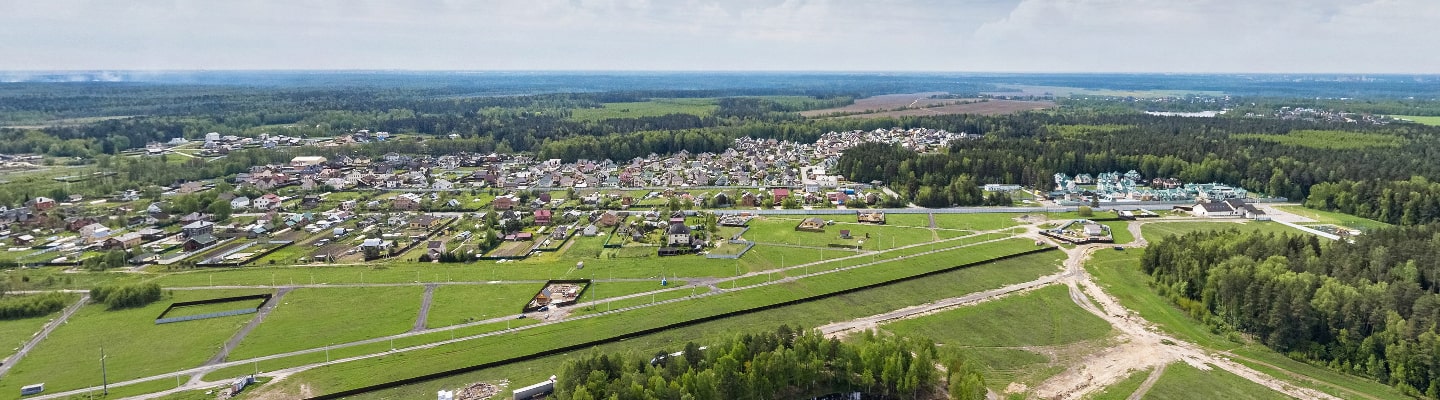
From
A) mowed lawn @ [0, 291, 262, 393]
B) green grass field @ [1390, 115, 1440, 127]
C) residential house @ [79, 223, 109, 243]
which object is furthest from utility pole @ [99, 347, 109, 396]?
green grass field @ [1390, 115, 1440, 127]

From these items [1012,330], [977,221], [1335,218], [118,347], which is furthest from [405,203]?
[1335,218]

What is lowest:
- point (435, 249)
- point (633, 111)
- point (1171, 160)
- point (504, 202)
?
point (435, 249)

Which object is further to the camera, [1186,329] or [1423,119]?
[1423,119]

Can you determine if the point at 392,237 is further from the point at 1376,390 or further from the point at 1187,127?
the point at 1187,127

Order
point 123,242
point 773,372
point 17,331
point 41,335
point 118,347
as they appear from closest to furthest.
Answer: point 773,372 → point 118,347 → point 41,335 → point 17,331 → point 123,242

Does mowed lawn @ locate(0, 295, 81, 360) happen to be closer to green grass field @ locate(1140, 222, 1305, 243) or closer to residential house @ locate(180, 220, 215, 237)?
residential house @ locate(180, 220, 215, 237)

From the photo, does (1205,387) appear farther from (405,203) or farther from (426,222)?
(405,203)

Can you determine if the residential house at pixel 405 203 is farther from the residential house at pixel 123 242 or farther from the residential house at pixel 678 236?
the residential house at pixel 678 236
